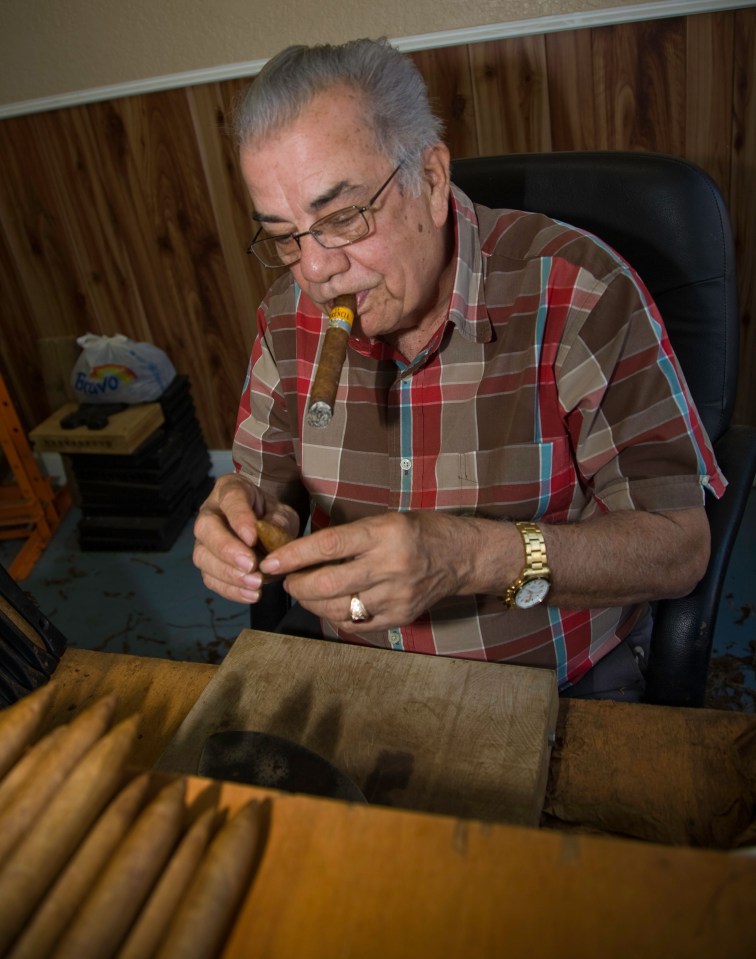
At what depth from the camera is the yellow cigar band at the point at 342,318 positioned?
1141 millimetres

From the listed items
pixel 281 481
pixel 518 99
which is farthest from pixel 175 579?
pixel 518 99

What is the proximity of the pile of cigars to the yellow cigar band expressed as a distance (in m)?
0.64

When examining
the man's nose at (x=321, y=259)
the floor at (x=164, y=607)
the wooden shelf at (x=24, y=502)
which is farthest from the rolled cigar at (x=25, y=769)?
the wooden shelf at (x=24, y=502)

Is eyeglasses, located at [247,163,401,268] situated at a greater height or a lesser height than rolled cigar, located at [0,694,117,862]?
greater

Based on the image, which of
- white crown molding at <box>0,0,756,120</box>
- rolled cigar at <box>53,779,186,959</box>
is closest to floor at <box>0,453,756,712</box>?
white crown molding at <box>0,0,756,120</box>

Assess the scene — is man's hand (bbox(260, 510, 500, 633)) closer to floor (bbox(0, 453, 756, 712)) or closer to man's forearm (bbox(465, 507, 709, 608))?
man's forearm (bbox(465, 507, 709, 608))

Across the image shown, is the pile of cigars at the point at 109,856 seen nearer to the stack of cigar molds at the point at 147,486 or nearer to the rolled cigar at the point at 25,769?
the rolled cigar at the point at 25,769

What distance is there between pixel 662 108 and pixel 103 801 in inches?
91.9

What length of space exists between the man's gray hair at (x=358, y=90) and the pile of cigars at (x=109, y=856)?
2.74ft

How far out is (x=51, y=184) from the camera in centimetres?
296

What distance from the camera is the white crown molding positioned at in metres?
2.08

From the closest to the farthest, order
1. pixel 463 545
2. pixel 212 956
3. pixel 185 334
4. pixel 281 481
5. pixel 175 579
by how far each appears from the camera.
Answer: pixel 212 956 → pixel 463 545 → pixel 281 481 → pixel 175 579 → pixel 185 334

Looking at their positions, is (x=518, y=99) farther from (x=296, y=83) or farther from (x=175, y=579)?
(x=175, y=579)

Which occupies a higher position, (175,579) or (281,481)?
(281,481)
